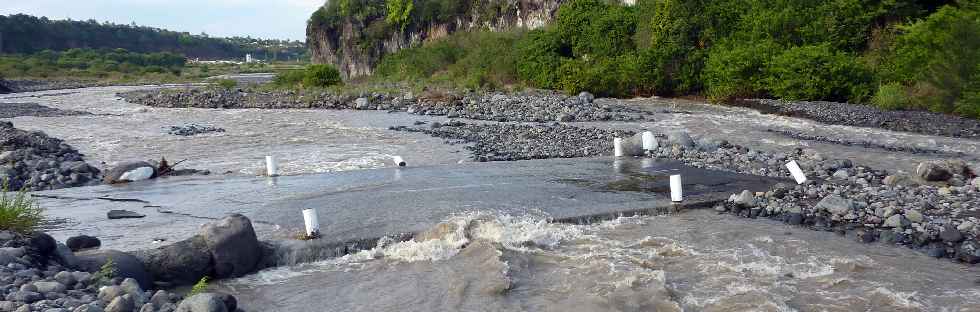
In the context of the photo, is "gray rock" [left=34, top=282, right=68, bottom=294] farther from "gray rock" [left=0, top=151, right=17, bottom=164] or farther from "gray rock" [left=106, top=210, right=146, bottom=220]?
"gray rock" [left=0, top=151, right=17, bottom=164]

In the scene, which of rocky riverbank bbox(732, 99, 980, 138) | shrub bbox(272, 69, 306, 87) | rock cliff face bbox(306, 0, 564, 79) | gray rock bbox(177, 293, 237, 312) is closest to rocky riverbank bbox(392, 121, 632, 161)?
rocky riverbank bbox(732, 99, 980, 138)

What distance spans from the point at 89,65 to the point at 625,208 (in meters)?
92.3

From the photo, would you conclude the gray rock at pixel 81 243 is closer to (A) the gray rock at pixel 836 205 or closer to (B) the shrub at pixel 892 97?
(A) the gray rock at pixel 836 205

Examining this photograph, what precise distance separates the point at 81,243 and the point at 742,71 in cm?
2452

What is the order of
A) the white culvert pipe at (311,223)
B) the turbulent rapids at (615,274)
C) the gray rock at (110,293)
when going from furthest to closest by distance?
the white culvert pipe at (311,223)
the turbulent rapids at (615,274)
the gray rock at (110,293)

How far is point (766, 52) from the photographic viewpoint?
28.2 m

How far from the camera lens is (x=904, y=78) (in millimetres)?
24703

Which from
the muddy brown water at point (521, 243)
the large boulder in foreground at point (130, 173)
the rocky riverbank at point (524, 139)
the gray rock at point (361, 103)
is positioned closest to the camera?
the muddy brown water at point (521, 243)

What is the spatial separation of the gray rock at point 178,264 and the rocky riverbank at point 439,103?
15.9 m

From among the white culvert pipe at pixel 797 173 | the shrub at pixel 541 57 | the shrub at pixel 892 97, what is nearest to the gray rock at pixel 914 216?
the white culvert pipe at pixel 797 173

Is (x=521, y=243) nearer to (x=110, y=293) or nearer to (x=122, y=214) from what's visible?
(x=110, y=293)

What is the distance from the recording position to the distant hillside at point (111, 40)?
101500mm

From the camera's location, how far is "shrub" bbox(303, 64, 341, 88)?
4294 centimetres

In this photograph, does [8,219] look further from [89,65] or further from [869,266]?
[89,65]
